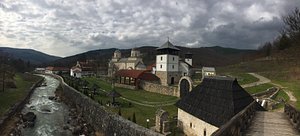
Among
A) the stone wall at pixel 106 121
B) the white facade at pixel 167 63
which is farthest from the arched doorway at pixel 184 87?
the stone wall at pixel 106 121

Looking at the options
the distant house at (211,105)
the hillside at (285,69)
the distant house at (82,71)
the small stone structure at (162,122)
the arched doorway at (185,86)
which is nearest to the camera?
the distant house at (211,105)

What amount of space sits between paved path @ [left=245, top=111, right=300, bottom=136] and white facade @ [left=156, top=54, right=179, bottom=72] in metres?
34.9

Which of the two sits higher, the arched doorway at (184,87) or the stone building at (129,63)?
the stone building at (129,63)

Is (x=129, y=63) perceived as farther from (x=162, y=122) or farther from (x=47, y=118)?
(x=162, y=122)

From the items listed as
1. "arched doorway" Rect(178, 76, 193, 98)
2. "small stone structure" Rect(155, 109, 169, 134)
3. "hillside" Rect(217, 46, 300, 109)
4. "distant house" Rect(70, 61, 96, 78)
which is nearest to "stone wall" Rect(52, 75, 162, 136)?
"small stone structure" Rect(155, 109, 169, 134)

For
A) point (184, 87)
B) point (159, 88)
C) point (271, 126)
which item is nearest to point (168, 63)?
point (159, 88)

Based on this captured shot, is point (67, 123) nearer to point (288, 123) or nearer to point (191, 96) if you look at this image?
point (191, 96)

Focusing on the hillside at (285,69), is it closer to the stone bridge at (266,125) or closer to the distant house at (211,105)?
the distant house at (211,105)

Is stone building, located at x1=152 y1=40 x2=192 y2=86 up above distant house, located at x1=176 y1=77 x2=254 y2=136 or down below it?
above

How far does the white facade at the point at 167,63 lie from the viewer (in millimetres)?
47031

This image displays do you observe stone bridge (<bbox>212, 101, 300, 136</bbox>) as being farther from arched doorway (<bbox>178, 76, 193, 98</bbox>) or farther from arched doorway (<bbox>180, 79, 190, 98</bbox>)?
arched doorway (<bbox>180, 79, 190, 98</bbox>)

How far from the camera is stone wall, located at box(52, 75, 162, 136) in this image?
64.4ft

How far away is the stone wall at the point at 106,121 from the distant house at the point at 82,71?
194ft

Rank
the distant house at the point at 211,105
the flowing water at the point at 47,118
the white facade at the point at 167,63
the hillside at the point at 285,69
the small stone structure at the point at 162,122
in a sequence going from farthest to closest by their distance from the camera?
the white facade at the point at 167,63 → the hillside at the point at 285,69 → the flowing water at the point at 47,118 → the small stone structure at the point at 162,122 → the distant house at the point at 211,105
